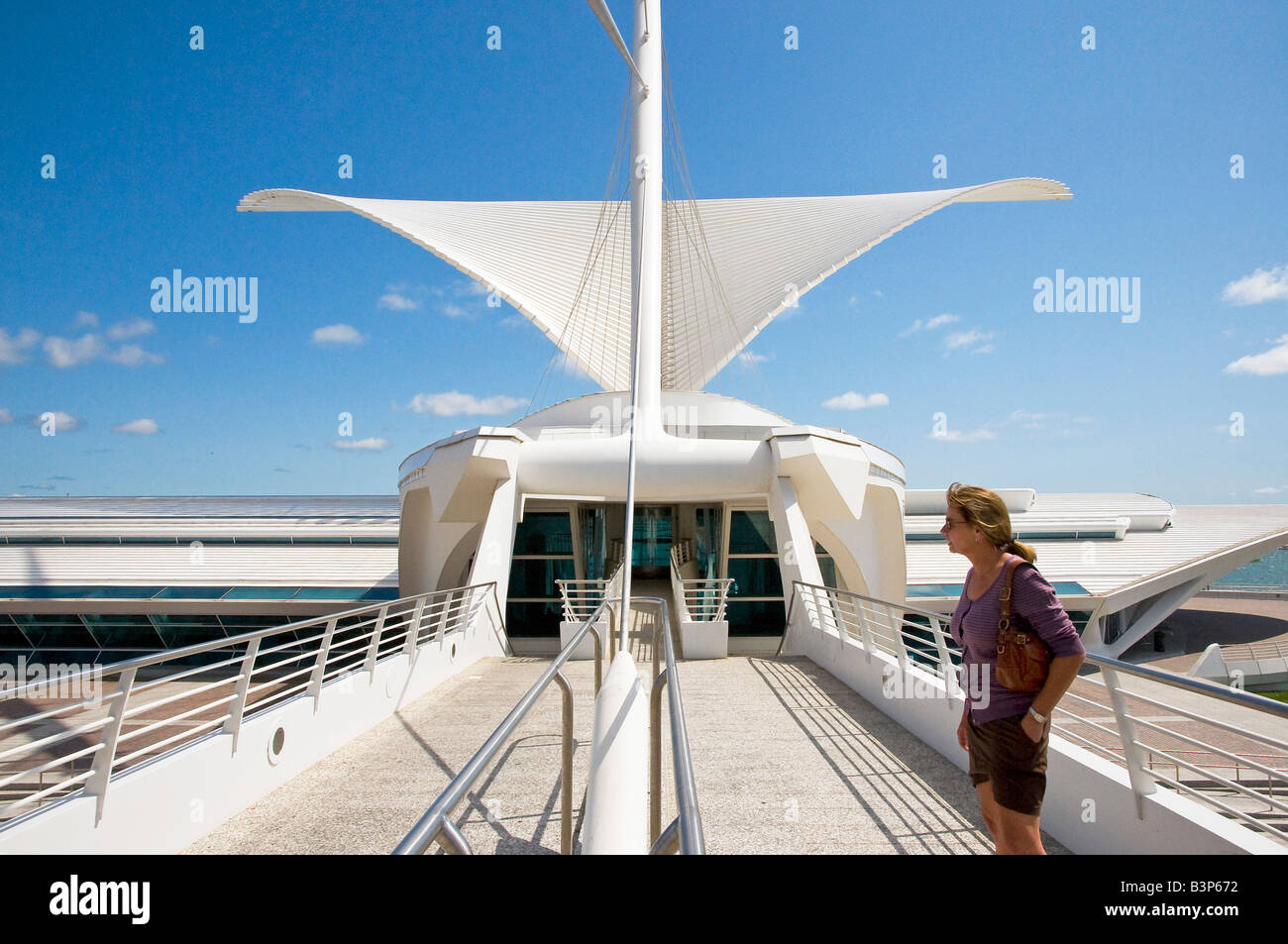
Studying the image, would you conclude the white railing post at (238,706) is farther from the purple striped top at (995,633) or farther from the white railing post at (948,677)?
the white railing post at (948,677)

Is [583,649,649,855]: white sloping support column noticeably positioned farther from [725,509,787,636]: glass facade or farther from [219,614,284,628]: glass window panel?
[219,614,284,628]: glass window panel

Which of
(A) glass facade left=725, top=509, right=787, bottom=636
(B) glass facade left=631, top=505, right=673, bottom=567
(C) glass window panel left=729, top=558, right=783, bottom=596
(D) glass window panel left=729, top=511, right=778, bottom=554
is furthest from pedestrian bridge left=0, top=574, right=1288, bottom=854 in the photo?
(B) glass facade left=631, top=505, right=673, bottom=567

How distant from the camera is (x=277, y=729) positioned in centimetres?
455

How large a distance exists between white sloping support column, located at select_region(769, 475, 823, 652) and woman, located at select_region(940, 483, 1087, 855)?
8323mm

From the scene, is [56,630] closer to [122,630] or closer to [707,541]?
[122,630]

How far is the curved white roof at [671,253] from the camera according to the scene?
22781 millimetres

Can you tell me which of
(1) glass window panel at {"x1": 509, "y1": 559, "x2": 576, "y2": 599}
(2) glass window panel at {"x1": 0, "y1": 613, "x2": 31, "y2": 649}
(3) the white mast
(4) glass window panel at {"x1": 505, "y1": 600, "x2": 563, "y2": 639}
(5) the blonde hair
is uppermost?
(3) the white mast

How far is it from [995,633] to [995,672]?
13cm

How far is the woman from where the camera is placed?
223 cm

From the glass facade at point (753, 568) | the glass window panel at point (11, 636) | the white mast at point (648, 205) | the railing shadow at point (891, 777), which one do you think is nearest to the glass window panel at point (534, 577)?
the white mast at point (648, 205)

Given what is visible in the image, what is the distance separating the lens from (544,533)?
696 inches
